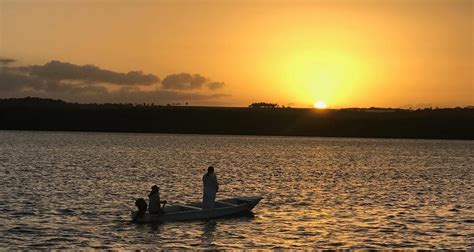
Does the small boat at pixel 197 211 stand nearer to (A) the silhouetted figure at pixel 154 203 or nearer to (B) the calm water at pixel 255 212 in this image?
(A) the silhouetted figure at pixel 154 203

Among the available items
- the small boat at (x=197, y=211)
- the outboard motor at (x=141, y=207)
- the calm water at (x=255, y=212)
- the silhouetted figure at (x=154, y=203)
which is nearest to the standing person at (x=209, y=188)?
the small boat at (x=197, y=211)

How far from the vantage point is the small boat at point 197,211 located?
32.2m

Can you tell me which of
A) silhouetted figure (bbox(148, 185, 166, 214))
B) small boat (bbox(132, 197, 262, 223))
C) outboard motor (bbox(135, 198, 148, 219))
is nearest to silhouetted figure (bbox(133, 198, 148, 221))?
outboard motor (bbox(135, 198, 148, 219))

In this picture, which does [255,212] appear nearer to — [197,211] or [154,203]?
[197,211]

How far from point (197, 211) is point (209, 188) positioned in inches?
49.2

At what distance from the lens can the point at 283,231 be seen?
1203 inches

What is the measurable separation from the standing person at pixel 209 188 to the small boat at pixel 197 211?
0.27 m

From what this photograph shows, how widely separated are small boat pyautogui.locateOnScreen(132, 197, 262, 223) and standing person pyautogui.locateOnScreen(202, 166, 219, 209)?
0.88 feet

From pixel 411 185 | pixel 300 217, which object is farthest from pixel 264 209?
pixel 411 185

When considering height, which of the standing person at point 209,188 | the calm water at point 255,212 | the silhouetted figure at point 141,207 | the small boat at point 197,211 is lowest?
the calm water at point 255,212

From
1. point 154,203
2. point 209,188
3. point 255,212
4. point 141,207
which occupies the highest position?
point 209,188

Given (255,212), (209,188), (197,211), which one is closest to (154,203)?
(197,211)

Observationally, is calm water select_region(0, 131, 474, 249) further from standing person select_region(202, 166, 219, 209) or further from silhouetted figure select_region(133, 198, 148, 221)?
standing person select_region(202, 166, 219, 209)

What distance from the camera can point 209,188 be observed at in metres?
32.9
